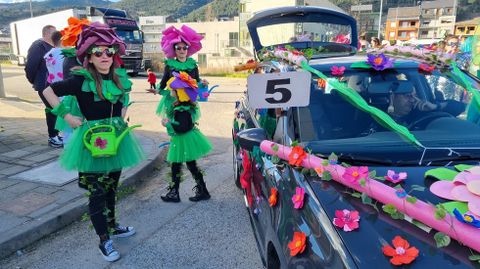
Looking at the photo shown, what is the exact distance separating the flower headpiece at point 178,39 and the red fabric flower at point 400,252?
128 inches

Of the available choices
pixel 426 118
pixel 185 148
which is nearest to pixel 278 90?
pixel 426 118

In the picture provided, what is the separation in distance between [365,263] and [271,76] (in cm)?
136

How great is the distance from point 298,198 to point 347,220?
13.8 inches

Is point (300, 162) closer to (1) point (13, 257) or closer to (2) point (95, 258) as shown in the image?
(2) point (95, 258)

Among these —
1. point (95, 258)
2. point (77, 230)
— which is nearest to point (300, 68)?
point (95, 258)

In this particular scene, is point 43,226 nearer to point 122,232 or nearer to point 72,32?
point 122,232

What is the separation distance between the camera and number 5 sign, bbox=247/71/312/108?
8.29ft

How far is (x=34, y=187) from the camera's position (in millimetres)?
4742

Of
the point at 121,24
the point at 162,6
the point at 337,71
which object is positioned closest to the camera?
the point at 337,71

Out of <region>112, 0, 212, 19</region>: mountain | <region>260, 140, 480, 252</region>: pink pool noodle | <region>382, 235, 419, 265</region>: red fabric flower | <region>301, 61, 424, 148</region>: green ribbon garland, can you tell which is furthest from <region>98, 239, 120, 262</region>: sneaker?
<region>112, 0, 212, 19</region>: mountain

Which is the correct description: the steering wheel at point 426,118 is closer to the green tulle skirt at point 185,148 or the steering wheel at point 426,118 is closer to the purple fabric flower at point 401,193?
the purple fabric flower at point 401,193

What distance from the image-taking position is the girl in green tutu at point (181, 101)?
13.9 feet

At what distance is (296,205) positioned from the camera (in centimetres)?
208

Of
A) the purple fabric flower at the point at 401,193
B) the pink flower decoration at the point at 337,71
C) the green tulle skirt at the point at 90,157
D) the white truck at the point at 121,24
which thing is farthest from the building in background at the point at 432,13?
the purple fabric flower at the point at 401,193
